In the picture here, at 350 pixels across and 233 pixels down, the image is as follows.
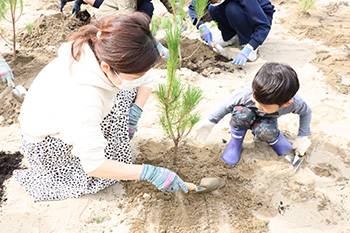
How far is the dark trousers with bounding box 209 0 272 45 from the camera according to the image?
354cm

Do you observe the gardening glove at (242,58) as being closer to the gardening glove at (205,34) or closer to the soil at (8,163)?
the gardening glove at (205,34)

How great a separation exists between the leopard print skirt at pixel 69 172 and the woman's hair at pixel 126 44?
0.52 metres

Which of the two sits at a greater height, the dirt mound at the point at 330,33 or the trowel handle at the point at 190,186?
the trowel handle at the point at 190,186

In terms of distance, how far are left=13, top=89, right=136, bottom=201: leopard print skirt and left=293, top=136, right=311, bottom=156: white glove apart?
4.02 feet

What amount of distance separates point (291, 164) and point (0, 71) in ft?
8.02

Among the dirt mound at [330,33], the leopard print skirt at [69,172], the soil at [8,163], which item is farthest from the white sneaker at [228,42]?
the soil at [8,163]

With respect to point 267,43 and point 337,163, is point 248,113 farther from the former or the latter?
point 267,43

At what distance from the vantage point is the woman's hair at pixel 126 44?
4.49ft

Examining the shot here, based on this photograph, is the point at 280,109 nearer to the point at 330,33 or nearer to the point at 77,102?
the point at 77,102

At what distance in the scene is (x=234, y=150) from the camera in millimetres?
2303

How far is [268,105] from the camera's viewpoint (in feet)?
6.41

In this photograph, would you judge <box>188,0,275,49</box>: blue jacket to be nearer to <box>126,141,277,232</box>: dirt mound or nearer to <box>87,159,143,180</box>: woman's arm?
<box>126,141,277,232</box>: dirt mound

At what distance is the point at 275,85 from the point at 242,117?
39cm

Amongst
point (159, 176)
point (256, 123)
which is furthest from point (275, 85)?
point (159, 176)
